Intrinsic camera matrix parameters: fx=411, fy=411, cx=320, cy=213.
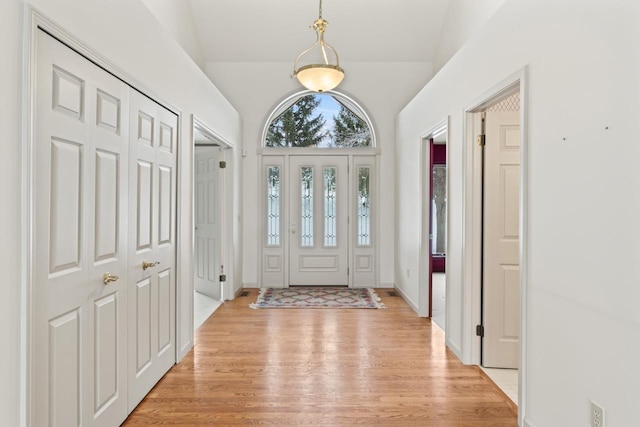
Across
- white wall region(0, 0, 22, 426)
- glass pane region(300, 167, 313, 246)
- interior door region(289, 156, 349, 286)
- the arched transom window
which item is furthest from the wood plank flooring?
the arched transom window

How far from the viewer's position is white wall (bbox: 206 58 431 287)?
6.17 meters

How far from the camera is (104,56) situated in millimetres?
2098

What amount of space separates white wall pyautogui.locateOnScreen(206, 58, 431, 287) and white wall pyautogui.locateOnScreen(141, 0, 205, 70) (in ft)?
1.96

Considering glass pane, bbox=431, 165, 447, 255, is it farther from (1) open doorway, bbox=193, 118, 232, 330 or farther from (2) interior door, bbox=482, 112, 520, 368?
(2) interior door, bbox=482, 112, 520, 368

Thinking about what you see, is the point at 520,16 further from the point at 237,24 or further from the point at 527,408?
the point at 237,24

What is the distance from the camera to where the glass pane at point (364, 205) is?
6.34 metres

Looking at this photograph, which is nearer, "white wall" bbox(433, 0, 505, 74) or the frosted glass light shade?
the frosted glass light shade

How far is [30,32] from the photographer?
1555 mm

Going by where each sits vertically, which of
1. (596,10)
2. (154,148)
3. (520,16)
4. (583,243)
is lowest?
(583,243)

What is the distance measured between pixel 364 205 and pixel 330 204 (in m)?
0.53

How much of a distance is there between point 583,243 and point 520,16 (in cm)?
137

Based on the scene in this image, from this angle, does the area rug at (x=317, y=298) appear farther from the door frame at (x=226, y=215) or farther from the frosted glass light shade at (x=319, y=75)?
the frosted glass light shade at (x=319, y=75)

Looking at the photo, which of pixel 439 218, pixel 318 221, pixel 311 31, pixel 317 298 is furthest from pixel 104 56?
pixel 439 218

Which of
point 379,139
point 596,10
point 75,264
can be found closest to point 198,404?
point 75,264
